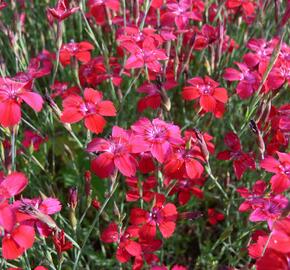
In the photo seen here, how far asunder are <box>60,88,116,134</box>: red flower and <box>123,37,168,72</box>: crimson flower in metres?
0.18

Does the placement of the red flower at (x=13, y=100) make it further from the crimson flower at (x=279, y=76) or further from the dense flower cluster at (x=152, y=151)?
the crimson flower at (x=279, y=76)

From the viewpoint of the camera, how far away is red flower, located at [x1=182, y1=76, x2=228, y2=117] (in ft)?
6.05

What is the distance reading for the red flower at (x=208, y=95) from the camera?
184 cm

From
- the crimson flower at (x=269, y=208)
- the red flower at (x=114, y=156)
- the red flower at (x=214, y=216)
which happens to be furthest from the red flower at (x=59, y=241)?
the red flower at (x=214, y=216)

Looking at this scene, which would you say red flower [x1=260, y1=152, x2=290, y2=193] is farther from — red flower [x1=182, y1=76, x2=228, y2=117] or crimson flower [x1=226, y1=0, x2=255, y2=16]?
crimson flower [x1=226, y1=0, x2=255, y2=16]

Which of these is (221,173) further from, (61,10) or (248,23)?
(61,10)

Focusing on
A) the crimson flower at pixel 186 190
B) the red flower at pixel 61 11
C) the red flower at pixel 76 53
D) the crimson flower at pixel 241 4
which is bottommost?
the crimson flower at pixel 186 190

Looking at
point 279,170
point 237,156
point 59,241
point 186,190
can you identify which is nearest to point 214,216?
→ point 186,190

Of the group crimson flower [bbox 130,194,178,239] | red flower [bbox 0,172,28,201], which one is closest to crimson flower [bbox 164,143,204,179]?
crimson flower [bbox 130,194,178,239]

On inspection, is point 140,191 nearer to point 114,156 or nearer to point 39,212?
point 114,156

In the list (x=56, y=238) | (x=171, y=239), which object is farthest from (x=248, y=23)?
(x=56, y=238)

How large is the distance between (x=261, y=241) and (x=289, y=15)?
2.80 feet

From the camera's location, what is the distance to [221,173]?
7.70 ft

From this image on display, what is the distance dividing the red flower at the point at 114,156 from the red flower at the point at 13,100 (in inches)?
9.3
